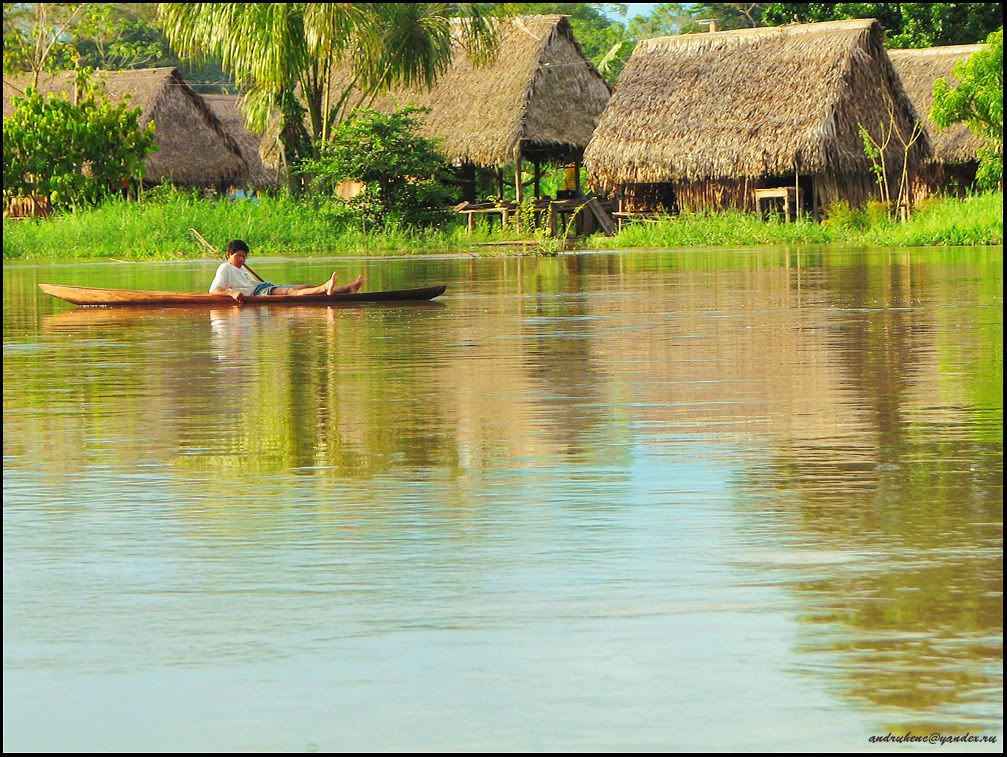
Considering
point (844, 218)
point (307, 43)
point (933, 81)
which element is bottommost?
point (844, 218)

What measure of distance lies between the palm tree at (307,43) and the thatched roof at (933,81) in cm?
1040

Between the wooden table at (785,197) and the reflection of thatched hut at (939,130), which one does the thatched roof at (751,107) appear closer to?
the wooden table at (785,197)

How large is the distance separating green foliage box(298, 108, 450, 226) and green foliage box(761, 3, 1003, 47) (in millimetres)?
14179

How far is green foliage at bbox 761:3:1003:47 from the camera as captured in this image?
150 ft

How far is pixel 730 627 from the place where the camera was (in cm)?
429

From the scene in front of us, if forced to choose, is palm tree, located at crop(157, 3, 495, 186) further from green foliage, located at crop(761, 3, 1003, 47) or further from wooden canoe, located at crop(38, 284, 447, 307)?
wooden canoe, located at crop(38, 284, 447, 307)

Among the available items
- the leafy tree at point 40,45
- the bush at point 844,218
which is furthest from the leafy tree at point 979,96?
the leafy tree at point 40,45

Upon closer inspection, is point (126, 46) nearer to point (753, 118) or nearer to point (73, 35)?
point (73, 35)

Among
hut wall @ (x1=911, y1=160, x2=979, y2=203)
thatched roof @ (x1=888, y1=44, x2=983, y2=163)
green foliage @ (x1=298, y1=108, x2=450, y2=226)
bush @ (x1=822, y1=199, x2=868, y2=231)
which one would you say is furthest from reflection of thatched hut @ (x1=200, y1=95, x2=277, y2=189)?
bush @ (x1=822, y1=199, x2=868, y2=231)

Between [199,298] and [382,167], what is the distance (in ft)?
59.2

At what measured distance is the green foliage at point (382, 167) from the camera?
3422cm

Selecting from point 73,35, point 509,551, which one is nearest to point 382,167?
point 73,35

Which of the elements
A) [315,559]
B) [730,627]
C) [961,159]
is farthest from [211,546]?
[961,159]

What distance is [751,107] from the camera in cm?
3759
